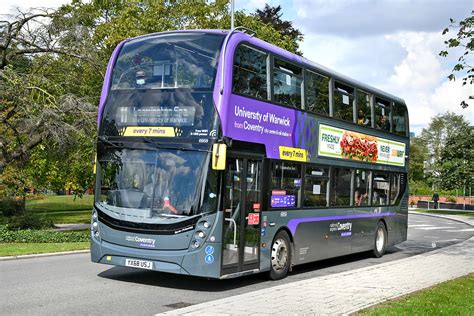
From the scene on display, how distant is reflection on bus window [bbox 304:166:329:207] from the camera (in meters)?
13.5

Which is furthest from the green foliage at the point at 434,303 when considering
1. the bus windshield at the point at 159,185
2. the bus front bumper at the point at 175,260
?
the bus windshield at the point at 159,185

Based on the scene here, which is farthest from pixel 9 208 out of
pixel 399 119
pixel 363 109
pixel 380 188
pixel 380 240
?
pixel 363 109

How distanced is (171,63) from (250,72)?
5.07ft

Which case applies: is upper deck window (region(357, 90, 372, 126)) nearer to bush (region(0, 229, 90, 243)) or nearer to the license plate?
the license plate

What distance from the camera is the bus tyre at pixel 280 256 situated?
1213 cm

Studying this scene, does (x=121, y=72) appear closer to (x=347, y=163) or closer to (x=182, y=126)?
(x=182, y=126)

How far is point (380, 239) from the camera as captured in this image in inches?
707

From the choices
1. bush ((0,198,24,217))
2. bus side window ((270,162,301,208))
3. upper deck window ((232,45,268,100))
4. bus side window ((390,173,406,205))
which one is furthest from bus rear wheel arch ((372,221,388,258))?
bush ((0,198,24,217))

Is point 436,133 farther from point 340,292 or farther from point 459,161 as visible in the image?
point 340,292

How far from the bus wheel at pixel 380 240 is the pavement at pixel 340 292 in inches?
83.7

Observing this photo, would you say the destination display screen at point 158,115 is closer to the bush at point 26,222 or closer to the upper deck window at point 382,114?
the upper deck window at point 382,114

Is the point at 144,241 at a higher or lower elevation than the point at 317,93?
lower

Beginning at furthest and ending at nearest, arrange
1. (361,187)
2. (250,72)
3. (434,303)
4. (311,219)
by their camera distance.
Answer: (361,187), (311,219), (250,72), (434,303)

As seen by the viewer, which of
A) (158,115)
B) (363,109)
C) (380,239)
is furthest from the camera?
(380,239)
